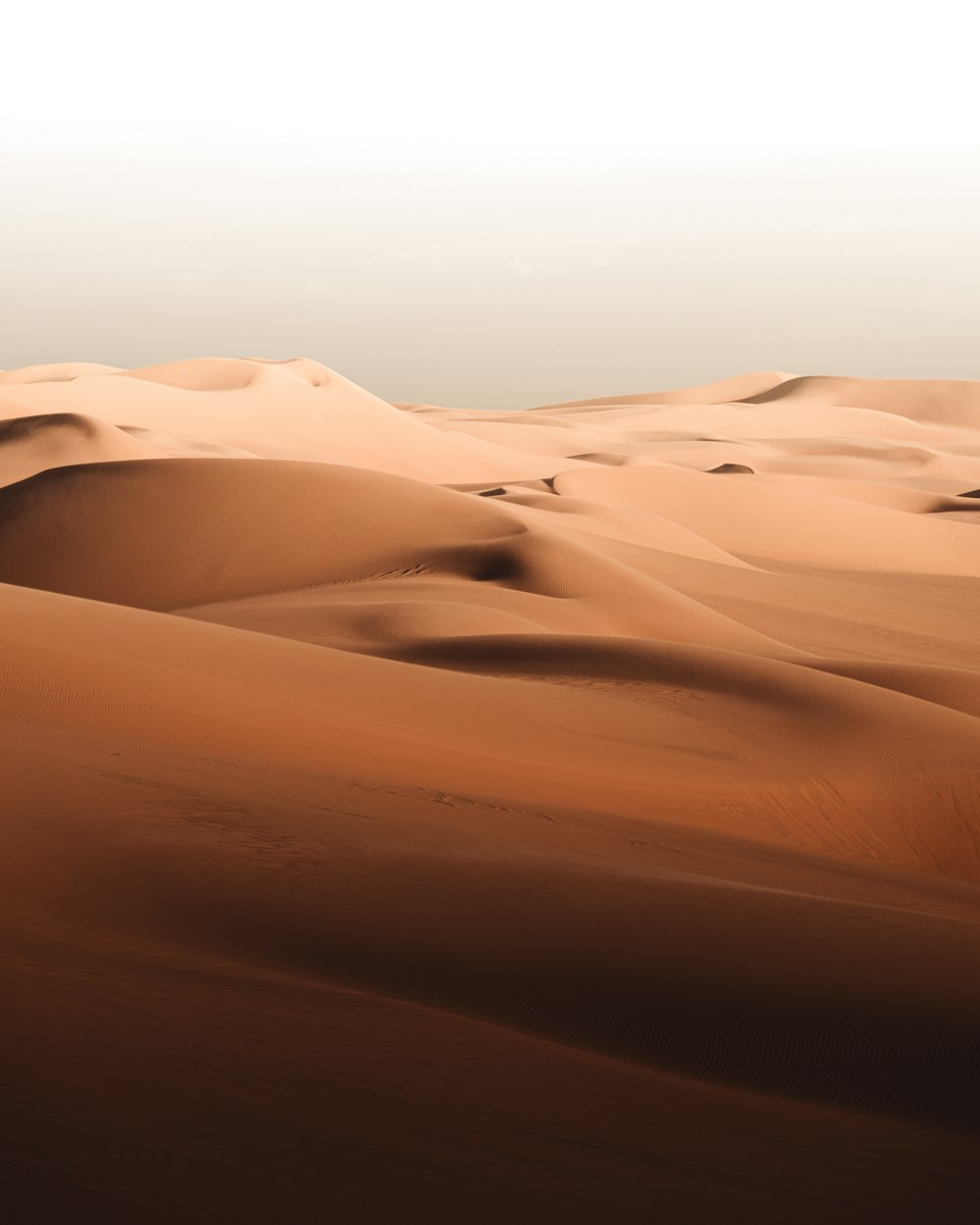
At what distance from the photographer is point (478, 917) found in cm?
563

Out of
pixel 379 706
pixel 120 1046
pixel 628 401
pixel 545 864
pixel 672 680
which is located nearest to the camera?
pixel 120 1046

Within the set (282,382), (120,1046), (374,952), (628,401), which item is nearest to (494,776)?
(374,952)

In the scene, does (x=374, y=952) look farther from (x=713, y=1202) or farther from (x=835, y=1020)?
(x=713, y=1202)

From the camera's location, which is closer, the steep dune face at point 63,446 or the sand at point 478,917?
the sand at point 478,917

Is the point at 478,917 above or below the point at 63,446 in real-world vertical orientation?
below

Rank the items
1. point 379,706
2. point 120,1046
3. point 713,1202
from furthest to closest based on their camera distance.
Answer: point 379,706 < point 120,1046 < point 713,1202

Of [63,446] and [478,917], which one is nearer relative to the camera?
[478,917]

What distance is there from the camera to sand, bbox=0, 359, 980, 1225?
368 centimetres

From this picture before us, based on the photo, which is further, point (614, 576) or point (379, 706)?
point (614, 576)

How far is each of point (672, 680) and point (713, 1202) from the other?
9.94 metres

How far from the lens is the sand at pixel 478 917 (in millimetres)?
3676

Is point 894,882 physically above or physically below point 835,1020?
below

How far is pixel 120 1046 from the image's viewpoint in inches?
161

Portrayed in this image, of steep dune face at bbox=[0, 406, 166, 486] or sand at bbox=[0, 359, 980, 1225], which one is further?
steep dune face at bbox=[0, 406, 166, 486]
